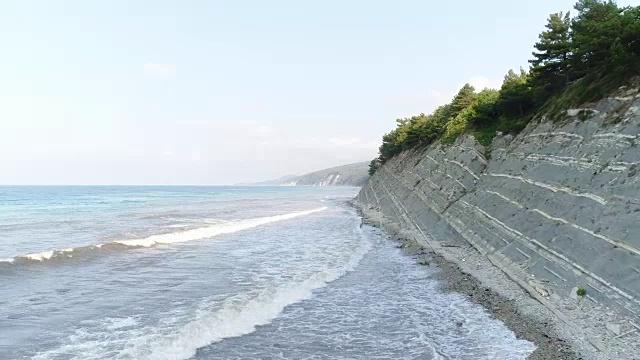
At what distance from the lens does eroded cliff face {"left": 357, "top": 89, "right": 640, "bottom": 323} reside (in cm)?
1305

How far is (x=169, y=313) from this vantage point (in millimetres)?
14766

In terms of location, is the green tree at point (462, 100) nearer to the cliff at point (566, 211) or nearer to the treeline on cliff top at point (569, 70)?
the treeline on cliff top at point (569, 70)

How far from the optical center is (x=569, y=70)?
2719 centimetres

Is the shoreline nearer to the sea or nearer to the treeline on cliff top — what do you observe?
the sea

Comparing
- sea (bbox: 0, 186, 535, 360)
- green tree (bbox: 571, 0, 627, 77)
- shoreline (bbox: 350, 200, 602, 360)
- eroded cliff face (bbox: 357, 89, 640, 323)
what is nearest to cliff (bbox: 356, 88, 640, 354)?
eroded cliff face (bbox: 357, 89, 640, 323)

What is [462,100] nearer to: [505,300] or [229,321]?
[505,300]

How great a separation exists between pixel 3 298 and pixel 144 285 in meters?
5.11

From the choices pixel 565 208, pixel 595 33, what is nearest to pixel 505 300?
pixel 565 208

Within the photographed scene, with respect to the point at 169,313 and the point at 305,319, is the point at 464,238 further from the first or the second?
the point at 169,313

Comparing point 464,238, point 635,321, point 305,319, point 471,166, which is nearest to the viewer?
point 635,321

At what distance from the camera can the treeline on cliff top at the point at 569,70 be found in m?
19.2

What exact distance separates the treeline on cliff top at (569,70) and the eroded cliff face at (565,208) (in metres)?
1.66

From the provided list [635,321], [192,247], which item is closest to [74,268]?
[192,247]

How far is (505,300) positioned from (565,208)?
4592 millimetres
